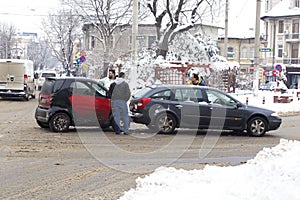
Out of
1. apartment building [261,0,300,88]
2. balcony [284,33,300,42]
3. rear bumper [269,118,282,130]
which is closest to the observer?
rear bumper [269,118,282,130]

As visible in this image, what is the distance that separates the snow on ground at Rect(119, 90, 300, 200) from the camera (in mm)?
6255

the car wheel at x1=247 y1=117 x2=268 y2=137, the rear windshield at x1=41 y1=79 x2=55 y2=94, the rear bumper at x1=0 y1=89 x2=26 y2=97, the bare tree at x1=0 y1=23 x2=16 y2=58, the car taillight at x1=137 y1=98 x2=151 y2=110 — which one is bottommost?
the car wheel at x1=247 y1=117 x2=268 y2=137

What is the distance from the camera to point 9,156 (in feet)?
32.8

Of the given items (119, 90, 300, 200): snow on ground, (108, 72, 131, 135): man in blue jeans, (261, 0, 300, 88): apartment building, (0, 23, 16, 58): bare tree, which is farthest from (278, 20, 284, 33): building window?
(119, 90, 300, 200): snow on ground

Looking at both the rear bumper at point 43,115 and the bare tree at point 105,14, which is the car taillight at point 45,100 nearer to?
the rear bumper at point 43,115

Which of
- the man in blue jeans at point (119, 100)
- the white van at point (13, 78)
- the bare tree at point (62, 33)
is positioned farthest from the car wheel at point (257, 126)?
the bare tree at point (62, 33)

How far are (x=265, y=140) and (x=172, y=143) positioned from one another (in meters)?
2.87

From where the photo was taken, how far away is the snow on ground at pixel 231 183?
625cm

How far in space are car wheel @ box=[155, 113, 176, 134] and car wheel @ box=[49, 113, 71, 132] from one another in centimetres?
249

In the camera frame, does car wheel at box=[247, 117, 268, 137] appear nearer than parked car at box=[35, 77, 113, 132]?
No

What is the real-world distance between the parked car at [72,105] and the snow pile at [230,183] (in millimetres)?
5972

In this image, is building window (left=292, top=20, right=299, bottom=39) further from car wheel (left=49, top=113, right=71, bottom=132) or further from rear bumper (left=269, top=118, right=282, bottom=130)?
car wheel (left=49, top=113, right=71, bottom=132)

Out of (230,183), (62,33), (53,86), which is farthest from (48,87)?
(62,33)

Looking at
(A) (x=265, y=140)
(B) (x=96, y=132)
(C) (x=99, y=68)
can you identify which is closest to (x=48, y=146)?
(B) (x=96, y=132)
